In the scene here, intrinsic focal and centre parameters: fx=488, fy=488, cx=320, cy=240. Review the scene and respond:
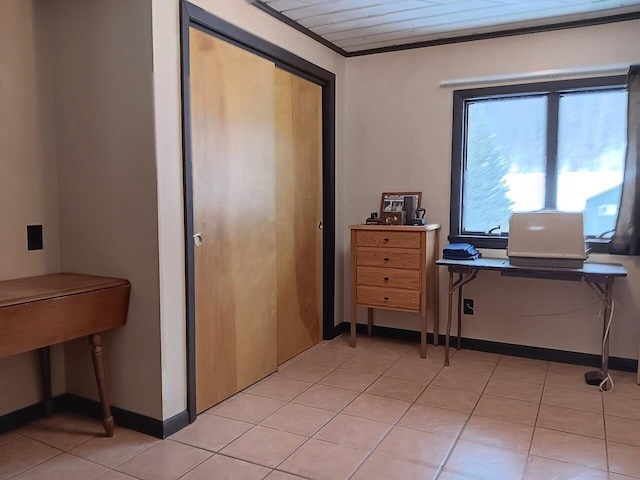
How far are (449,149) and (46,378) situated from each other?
2.95 meters

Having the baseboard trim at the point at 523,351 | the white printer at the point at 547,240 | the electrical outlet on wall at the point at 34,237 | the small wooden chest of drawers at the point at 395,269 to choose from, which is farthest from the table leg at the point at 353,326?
the electrical outlet on wall at the point at 34,237

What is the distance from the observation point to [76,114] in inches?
95.7

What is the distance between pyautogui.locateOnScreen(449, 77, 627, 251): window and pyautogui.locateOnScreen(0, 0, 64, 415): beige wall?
2630 millimetres

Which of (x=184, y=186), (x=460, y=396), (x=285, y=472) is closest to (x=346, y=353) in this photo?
(x=460, y=396)

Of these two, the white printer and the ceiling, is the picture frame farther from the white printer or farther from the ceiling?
the ceiling

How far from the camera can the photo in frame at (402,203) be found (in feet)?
11.9

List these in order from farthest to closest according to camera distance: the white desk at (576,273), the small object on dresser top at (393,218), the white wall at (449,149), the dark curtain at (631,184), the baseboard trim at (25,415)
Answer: the small object on dresser top at (393,218), the white wall at (449,149), the dark curtain at (631,184), the white desk at (576,273), the baseboard trim at (25,415)

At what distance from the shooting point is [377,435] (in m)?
2.31

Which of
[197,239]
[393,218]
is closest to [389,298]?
[393,218]

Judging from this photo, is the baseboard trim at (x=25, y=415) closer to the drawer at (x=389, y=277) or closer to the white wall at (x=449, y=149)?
the drawer at (x=389, y=277)

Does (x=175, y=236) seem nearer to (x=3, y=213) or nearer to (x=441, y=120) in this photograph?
(x=3, y=213)

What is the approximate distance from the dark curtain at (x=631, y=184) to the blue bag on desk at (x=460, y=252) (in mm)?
883

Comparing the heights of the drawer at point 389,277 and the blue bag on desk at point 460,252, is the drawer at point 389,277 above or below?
below

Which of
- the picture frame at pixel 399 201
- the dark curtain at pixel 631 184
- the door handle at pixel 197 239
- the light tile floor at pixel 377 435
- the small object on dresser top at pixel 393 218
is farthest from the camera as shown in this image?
the picture frame at pixel 399 201
